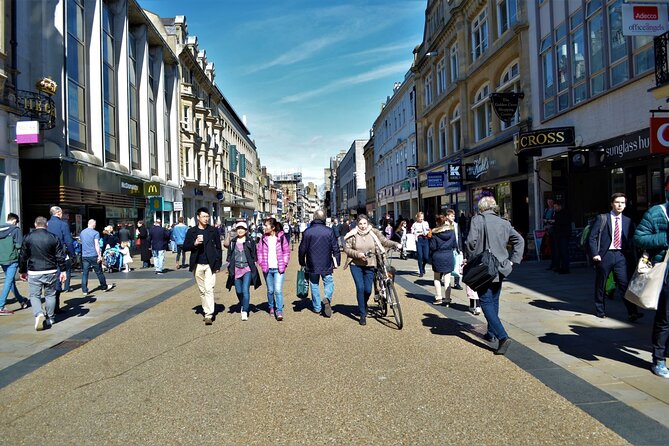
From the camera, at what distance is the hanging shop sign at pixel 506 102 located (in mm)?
17797

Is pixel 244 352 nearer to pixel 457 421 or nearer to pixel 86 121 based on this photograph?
pixel 457 421

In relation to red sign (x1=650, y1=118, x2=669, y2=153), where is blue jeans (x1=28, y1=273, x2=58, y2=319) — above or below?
below

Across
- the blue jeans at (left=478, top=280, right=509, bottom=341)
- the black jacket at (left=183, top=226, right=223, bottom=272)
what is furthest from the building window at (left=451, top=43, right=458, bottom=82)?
the blue jeans at (left=478, top=280, right=509, bottom=341)

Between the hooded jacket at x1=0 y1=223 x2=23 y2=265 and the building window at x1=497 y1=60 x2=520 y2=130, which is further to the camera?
the building window at x1=497 y1=60 x2=520 y2=130

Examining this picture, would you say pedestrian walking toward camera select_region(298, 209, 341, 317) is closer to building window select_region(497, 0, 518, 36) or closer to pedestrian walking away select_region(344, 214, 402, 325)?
pedestrian walking away select_region(344, 214, 402, 325)

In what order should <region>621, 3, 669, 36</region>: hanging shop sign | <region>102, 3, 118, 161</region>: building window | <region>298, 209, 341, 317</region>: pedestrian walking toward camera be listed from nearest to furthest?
<region>298, 209, 341, 317</region>: pedestrian walking toward camera → <region>621, 3, 669, 36</region>: hanging shop sign → <region>102, 3, 118, 161</region>: building window

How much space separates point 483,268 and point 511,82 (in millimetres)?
15967

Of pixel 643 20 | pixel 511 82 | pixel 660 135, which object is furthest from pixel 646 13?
pixel 511 82

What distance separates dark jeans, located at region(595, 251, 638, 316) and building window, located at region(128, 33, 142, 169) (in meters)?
24.6

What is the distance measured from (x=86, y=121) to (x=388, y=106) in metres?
30.7

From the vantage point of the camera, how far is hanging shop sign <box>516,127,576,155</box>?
1441 cm

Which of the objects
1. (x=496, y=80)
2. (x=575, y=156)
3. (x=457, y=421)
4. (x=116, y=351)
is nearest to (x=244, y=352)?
(x=116, y=351)

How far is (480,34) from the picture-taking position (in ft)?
73.7

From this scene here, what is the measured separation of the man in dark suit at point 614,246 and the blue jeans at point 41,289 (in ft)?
26.9
